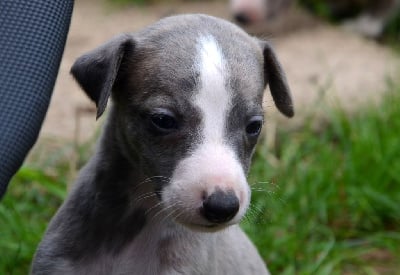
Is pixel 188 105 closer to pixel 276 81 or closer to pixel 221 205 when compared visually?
pixel 221 205

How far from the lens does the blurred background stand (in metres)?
4.58

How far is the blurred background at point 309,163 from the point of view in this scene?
4.58 m

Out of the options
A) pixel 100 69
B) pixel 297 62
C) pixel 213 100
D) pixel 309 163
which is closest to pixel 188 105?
pixel 213 100

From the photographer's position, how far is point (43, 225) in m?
4.45

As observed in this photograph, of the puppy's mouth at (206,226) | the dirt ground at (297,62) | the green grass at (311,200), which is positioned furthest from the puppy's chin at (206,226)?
the dirt ground at (297,62)

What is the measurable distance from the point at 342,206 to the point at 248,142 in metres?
2.00

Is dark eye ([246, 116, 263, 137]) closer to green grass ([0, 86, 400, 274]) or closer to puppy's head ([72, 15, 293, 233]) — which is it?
puppy's head ([72, 15, 293, 233])

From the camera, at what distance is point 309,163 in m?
5.30

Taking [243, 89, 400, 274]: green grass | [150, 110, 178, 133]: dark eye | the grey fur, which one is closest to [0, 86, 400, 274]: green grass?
[243, 89, 400, 274]: green grass

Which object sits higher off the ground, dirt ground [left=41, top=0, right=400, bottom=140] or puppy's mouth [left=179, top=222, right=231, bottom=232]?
puppy's mouth [left=179, top=222, right=231, bottom=232]

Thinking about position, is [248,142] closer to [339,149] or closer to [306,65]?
[339,149]

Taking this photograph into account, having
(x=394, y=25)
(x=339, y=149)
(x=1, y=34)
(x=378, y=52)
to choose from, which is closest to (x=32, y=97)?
(x=1, y=34)

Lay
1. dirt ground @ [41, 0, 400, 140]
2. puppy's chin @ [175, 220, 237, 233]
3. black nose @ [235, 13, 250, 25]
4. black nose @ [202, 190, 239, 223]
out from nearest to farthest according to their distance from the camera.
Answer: black nose @ [202, 190, 239, 223] → puppy's chin @ [175, 220, 237, 233] → dirt ground @ [41, 0, 400, 140] → black nose @ [235, 13, 250, 25]

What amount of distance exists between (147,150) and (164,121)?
0.44 feet
